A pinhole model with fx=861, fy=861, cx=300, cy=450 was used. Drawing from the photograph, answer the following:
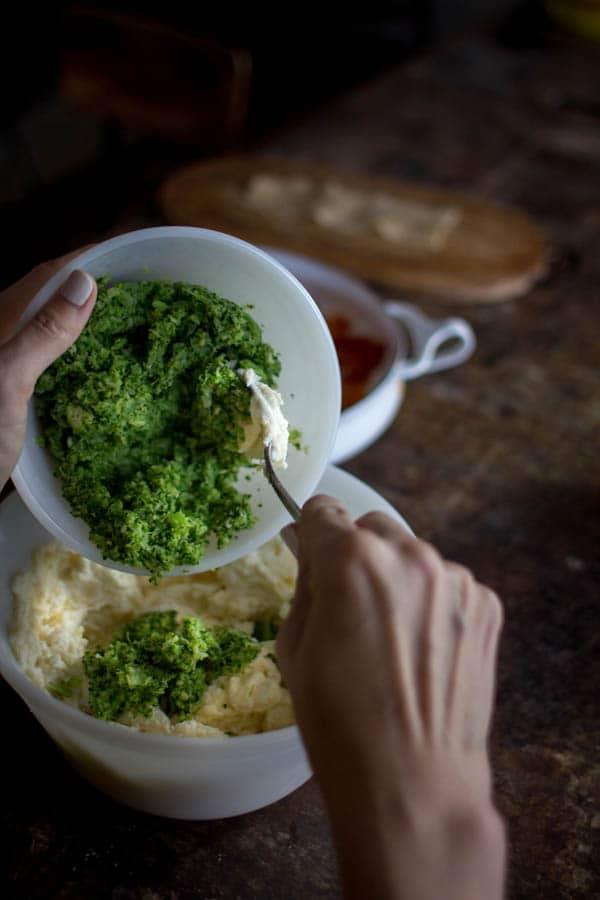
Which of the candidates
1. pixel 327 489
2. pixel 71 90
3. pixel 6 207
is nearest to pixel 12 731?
pixel 327 489

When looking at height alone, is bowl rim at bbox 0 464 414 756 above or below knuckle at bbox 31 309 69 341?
below

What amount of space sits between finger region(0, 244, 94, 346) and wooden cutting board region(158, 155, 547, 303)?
805 mm

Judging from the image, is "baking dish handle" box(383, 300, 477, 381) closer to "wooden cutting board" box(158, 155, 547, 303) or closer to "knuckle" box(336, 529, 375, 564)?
"wooden cutting board" box(158, 155, 547, 303)

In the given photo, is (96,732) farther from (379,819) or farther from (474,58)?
(474,58)

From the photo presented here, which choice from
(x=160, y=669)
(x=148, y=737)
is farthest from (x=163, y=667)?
(x=148, y=737)

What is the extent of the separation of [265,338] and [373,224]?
2.98 ft

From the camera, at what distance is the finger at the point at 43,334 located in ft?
2.26

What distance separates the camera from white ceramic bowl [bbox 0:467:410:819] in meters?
0.69

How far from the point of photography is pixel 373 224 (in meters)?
1.68

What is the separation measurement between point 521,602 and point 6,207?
2.08 meters

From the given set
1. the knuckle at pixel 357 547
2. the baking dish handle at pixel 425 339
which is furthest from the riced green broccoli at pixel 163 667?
the baking dish handle at pixel 425 339

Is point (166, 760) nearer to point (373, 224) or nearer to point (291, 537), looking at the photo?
point (291, 537)

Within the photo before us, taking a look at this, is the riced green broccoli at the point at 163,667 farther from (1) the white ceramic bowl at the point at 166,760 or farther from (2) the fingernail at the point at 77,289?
(2) the fingernail at the point at 77,289

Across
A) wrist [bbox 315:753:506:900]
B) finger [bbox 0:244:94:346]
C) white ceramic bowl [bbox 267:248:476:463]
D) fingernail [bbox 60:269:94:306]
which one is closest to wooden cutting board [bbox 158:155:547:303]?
white ceramic bowl [bbox 267:248:476:463]
